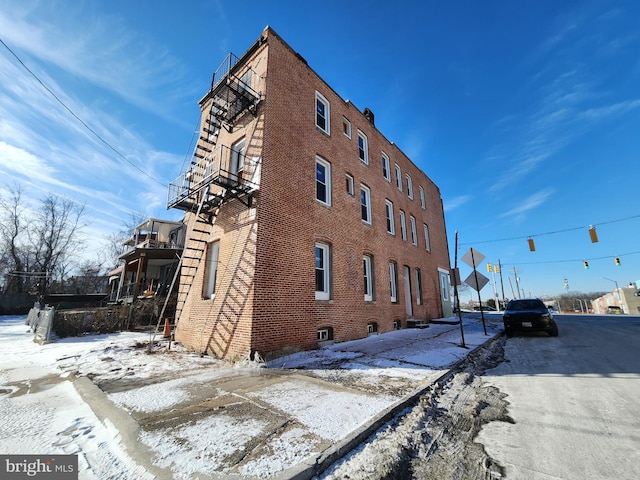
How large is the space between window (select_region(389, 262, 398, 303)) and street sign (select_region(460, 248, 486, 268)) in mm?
4246

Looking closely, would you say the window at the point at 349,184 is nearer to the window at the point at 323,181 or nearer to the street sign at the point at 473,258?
the window at the point at 323,181

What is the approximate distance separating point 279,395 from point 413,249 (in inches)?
573

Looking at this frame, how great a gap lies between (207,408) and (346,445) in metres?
2.17

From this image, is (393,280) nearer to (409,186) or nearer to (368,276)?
(368,276)

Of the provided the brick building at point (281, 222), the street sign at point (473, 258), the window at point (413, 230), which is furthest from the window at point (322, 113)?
the window at point (413, 230)

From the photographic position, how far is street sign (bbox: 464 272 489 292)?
10.7m

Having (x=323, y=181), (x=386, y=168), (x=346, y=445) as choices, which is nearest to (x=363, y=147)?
(x=386, y=168)

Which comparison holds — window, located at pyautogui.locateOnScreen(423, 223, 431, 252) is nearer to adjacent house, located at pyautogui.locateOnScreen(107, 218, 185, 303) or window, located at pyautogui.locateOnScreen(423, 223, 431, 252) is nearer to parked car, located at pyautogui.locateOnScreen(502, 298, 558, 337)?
parked car, located at pyautogui.locateOnScreen(502, 298, 558, 337)

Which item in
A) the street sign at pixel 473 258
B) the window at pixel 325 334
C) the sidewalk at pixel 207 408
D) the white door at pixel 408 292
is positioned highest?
the street sign at pixel 473 258

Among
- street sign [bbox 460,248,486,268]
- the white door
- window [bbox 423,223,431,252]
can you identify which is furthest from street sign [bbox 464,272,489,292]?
window [bbox 423,223,431,252]

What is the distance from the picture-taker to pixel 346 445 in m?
2.81

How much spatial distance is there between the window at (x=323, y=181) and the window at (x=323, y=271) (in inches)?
72.7

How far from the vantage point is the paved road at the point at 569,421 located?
253cm

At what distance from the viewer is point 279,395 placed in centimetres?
438
